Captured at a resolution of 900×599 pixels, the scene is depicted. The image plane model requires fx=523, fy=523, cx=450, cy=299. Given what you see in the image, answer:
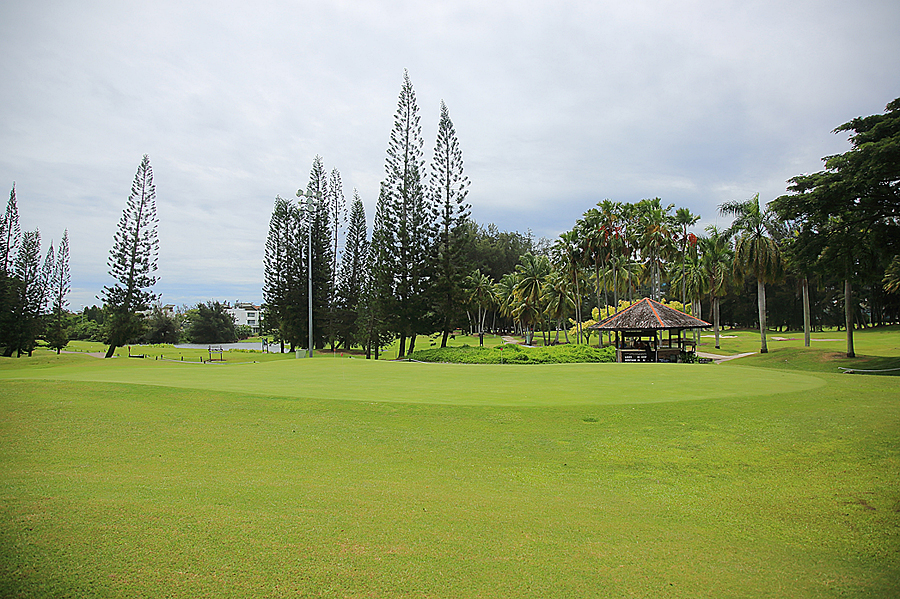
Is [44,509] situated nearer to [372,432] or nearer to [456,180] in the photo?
[372,432]

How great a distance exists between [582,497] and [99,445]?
573 centimetres

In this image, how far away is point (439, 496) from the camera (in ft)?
16.2

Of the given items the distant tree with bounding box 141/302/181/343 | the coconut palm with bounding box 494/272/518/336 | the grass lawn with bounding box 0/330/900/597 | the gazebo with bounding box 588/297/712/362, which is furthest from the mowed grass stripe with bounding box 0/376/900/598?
the distant tree with bounding box 141/302/181/343

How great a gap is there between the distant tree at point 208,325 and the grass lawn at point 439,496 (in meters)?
68.9

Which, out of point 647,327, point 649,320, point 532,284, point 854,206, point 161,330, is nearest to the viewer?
point 854,206

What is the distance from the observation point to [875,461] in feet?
21.1

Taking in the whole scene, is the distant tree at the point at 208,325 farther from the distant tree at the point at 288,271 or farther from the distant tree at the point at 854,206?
the distant tree at the point at 854,206

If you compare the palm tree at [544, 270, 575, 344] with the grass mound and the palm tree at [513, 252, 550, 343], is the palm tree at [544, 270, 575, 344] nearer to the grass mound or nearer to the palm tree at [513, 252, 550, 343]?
the palm tree at [513, 252, 550, 343]

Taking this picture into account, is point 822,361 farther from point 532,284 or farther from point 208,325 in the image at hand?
point 208,325

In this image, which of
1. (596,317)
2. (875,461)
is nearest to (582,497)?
(875,461)

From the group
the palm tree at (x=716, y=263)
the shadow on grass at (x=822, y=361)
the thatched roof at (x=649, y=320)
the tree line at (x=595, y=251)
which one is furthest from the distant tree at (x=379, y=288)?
the palm tree at (x=716, y=263)

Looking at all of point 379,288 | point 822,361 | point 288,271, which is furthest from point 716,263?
point 288,271

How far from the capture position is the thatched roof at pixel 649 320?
29.3m

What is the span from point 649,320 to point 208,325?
209ft
